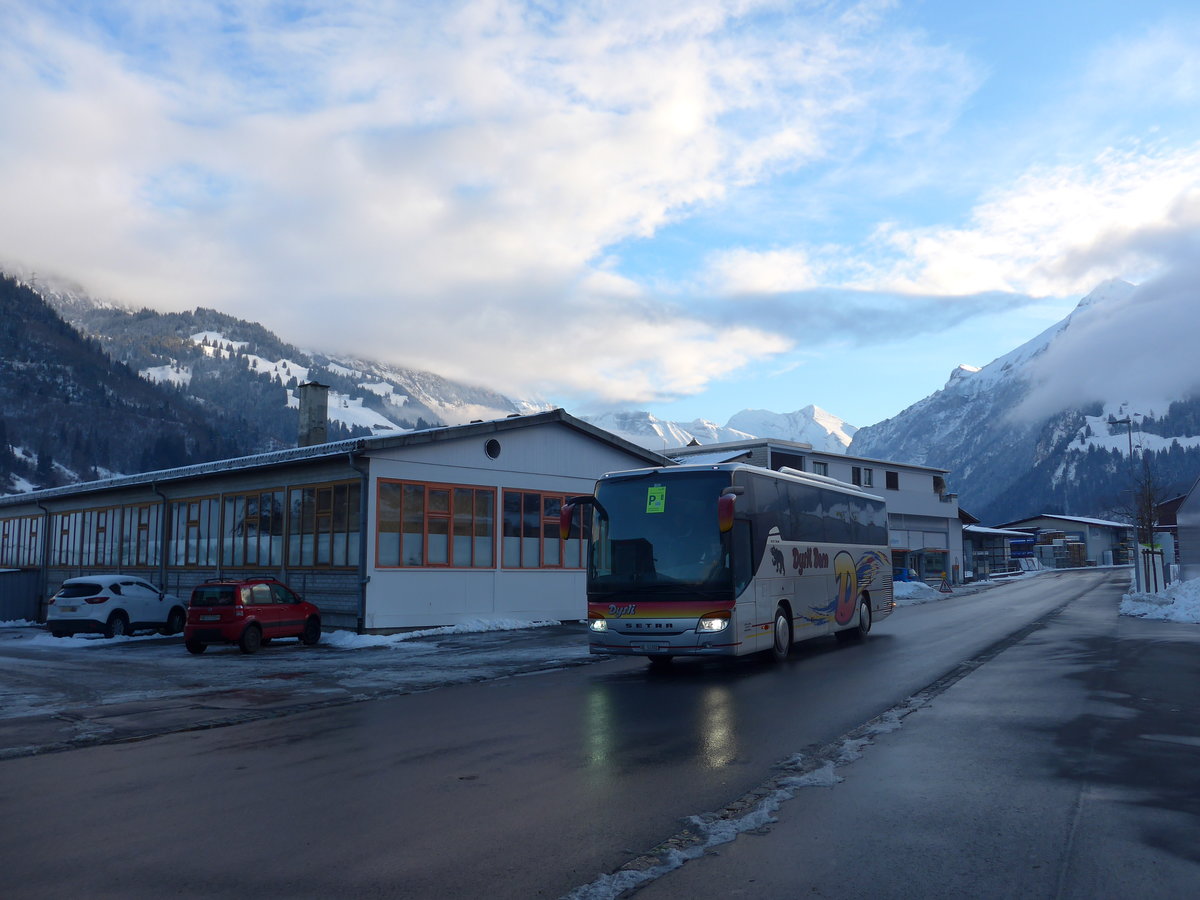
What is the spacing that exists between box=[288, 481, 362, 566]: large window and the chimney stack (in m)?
7.65

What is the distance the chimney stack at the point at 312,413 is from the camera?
33.1 metres

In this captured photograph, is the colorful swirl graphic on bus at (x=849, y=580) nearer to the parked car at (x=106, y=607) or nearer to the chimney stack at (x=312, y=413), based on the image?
the parked car at (x=106, y=607)

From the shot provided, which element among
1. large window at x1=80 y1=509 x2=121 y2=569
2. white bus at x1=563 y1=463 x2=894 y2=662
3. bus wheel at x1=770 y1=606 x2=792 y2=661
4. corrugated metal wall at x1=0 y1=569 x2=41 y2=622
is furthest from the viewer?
corrugated metal wall at x1=0 y1=569 x2=41 y2=622

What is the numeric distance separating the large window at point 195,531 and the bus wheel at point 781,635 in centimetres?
1832

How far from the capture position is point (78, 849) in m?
5.97

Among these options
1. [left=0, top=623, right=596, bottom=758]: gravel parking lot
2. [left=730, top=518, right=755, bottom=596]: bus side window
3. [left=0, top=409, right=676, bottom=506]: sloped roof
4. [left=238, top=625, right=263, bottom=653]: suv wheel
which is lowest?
[left=0, top=623, right=596, bottom=758]: gravel parking lot

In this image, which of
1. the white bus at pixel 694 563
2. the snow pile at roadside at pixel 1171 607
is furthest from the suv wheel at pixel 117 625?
the snow pile at roadside at pixel 1171 607

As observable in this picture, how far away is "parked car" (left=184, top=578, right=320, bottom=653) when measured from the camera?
20562 mm

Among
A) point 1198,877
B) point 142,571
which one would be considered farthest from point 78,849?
point 142,571

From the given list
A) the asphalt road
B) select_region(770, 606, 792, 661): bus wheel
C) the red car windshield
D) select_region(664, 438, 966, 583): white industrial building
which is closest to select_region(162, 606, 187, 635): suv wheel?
the red car windshield

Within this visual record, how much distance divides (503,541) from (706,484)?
478 inches

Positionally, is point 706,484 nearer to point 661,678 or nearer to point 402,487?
point 661,678

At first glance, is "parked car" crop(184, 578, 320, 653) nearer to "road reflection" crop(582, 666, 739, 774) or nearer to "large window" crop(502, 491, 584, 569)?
"large window" crop(502, 491, 584, 569)

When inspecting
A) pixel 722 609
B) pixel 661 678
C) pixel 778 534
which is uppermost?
pixel 778 534
